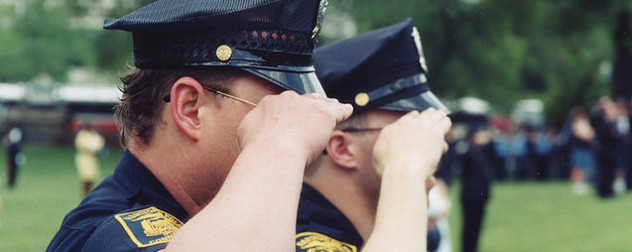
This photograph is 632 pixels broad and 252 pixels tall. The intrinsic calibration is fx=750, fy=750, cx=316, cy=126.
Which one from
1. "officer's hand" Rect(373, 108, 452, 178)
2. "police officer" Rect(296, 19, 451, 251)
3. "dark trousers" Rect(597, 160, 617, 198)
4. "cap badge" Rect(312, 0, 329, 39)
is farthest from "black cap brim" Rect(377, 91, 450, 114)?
"dark trousers" Rect(597, 160, 617, 198)

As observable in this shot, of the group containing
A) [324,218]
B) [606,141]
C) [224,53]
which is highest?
[224,53]

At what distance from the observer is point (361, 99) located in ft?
9.34

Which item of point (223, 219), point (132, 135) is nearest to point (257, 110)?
point (223, 219)

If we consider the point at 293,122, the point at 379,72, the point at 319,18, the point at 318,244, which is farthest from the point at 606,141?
the point at 293,122

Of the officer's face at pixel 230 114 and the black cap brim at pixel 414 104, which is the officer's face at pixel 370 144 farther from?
the officer's face at pixel 230 114

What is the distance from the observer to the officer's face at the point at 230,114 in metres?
1.72

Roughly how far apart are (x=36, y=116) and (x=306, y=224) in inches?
1752

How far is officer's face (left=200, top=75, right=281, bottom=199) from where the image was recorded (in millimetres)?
1717

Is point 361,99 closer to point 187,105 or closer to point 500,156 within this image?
point 187,105

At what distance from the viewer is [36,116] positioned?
Answer: 144 feet

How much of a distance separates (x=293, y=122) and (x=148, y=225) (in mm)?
390

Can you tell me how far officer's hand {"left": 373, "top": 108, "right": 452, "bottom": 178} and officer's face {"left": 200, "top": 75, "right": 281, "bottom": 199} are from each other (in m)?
0.51

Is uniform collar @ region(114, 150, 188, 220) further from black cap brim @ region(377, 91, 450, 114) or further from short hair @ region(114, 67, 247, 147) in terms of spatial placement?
black cap brim @ region(377, 91, 450, 114)

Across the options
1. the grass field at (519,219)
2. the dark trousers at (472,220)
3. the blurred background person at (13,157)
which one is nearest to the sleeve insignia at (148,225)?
the dark trousers at (472,220)
